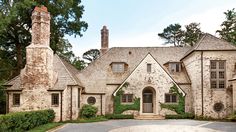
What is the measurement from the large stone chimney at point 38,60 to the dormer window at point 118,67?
8.95 meters

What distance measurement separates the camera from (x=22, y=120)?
18062 millimetres

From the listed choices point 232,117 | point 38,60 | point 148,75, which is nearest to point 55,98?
point 38,60

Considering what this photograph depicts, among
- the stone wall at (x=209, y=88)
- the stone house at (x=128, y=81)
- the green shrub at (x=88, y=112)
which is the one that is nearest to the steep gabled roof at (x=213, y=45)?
the stone house at (x=128, y=81)

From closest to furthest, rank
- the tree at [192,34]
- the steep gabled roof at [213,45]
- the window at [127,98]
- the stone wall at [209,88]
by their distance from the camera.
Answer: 1. the stone wall at [209,88]
2. the steep gabled roof at [213,45]
3. the window at [127,98]
4. the tree at [192,34]

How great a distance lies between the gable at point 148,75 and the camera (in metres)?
30.6

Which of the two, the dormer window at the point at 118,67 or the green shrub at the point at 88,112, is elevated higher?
the dormer window at the point at 118,67

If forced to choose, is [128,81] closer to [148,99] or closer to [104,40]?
[148,99]

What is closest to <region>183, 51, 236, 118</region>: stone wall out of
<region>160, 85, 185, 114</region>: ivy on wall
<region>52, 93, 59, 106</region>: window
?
<region>160, 85, 185, 114</region>: ivy on wall

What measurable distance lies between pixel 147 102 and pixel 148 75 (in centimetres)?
347

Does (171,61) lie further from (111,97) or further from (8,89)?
(8,89)

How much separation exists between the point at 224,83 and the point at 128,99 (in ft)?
33.2

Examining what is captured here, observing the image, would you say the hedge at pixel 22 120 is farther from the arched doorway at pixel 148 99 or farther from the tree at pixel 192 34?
the tree at pixel 192 34

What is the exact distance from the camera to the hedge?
15.7m

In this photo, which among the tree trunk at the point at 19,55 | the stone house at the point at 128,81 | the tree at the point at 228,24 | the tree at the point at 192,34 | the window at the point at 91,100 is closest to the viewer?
the stone house at the point at 128,81
